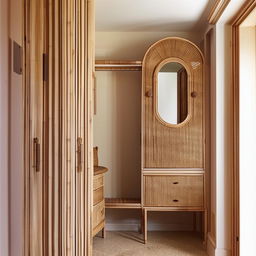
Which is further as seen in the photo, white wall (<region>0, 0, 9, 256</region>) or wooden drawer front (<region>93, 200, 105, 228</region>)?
wooden drawer front (<region>93, 200, 105, 228</region>)

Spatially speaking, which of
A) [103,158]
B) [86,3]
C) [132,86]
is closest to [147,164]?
[103,158]

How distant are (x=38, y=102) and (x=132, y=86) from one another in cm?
257

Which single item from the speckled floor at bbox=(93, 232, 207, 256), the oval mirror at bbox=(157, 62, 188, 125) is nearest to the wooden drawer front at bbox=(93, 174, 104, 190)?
the speckled floor at bbox=(93, 232, 207, 256)

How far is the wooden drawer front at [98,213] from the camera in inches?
117

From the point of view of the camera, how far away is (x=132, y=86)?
362cm

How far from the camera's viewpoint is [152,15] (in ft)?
10.1

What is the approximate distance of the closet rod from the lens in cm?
333

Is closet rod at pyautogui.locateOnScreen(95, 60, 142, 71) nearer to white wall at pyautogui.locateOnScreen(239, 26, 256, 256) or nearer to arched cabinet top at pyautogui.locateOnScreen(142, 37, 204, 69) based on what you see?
arched cabinet top at pyautogui.locateOnScreen(142, 37, 204, 69)

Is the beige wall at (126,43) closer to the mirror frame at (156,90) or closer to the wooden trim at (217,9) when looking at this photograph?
the mirror frame at (156,90)

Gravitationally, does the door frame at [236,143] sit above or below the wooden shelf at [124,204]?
above

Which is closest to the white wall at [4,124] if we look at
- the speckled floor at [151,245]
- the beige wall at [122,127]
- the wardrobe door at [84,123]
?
the wardrobe door at [84,123]

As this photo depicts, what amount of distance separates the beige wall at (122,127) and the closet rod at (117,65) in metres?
0.14

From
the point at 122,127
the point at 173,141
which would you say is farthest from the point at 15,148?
the point at 122,127

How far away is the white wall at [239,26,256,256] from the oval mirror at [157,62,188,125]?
2.31 feet
